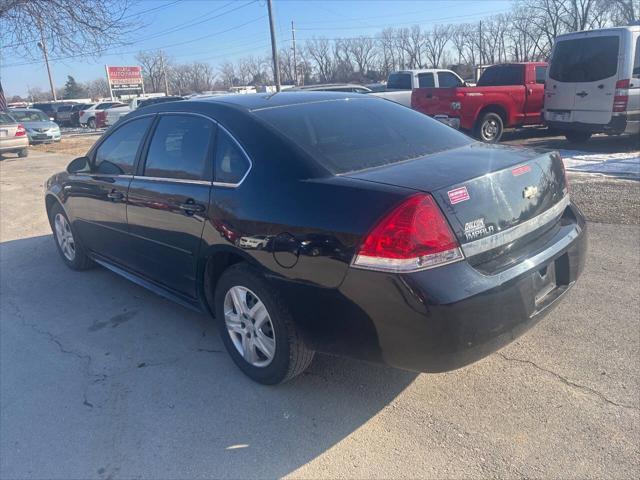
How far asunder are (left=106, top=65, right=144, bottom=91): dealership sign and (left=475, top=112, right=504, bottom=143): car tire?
53.1 m

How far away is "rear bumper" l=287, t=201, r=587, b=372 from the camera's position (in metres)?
2.36

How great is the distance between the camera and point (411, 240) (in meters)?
2.36

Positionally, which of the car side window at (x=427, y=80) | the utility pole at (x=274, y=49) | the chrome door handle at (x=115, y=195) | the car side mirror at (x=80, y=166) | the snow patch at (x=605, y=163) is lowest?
the snow patch at (x=605, y=163)

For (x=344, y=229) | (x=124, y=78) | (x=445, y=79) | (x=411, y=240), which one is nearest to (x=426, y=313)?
(x=411, y=240)

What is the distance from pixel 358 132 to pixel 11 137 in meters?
17.3

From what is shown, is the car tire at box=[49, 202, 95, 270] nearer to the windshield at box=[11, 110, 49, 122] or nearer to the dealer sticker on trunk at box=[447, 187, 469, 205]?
the dealer sticker on trunk at box=[447, 187, 469, 205]

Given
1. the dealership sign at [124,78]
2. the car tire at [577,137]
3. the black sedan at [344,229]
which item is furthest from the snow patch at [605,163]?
the dealership sign at [124,78]

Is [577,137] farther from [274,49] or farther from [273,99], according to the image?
[274,49]

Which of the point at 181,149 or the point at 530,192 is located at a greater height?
the point at 181,149

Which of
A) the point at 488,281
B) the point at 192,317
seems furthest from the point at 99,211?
the point at 488,281

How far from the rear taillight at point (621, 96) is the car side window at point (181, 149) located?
918cm

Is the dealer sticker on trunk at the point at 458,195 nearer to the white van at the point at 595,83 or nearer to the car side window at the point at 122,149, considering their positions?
the car side window at the point at 122,149

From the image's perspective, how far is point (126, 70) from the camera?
58.3m

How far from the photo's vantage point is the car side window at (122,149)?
410 centimetres
